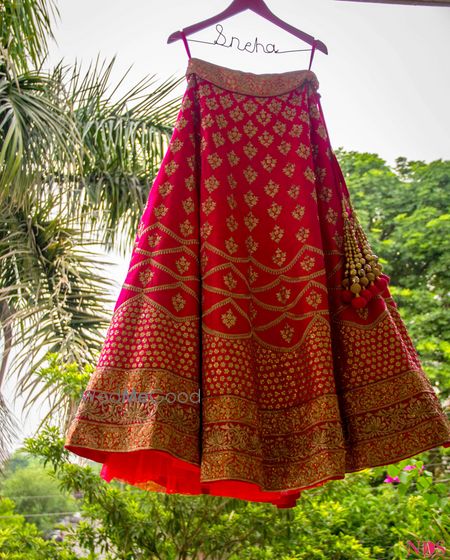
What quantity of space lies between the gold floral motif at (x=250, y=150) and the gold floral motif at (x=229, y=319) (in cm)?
35

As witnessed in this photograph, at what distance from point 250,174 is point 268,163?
0.15 ft

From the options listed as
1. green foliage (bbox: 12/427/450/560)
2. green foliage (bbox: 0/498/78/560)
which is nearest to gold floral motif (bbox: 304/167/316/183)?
green foliage (bbox: 12/427/450/560)

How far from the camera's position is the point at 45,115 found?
2615 mm

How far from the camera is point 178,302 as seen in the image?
1.11 metres

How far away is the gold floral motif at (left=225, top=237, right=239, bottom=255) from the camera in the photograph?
118cm

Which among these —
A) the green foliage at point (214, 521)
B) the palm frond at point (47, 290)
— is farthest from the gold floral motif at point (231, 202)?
the palm frond at point (47, 290)

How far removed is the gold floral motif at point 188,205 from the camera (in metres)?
1.19

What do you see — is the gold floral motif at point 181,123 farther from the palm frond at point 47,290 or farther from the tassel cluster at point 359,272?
the palm frond at point 47,290

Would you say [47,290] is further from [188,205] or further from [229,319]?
[229,319]

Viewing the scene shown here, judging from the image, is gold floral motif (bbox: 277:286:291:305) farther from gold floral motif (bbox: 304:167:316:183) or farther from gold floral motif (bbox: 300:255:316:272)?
gold floral motif (bbox: 304:167:316:183)

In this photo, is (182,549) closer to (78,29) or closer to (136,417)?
(136,417)

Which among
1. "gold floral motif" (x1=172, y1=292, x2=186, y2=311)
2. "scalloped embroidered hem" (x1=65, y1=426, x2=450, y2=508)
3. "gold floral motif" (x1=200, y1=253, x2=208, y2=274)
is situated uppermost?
"gold floral motif" (x1=200, y1=253, x2=208, y2=274)

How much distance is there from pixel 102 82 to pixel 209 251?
94.0 inches

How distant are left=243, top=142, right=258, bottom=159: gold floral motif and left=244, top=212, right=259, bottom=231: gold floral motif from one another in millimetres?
127
